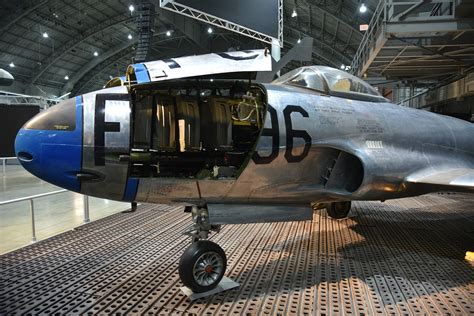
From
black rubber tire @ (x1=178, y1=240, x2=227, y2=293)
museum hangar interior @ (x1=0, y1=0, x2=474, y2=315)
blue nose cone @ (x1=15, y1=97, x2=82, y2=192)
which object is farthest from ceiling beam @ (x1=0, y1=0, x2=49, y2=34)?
black rubber tire @ (x1=178, y1=240, x2=227, y2=293)

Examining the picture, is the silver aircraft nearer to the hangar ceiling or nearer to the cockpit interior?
the cockpit interior

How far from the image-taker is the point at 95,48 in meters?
32.5

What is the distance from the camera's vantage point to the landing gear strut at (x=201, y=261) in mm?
3387

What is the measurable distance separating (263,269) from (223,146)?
5.18 ft

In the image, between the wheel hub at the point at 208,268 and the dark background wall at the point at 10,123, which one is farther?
the dark background wall at the point at 10,123

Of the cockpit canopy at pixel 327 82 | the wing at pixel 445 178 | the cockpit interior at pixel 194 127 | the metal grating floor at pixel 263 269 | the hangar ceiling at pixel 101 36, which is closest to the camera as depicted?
the metal grating floor at pixel 263 269

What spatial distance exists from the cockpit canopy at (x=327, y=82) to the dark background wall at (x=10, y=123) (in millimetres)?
15517

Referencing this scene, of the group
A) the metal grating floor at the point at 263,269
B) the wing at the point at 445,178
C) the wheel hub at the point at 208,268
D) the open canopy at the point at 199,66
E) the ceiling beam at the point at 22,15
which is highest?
the ceiling beam at the point at 22,15

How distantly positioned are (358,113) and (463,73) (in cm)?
738

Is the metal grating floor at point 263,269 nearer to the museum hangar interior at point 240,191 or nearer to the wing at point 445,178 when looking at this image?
the museum hangar interior at point 240,191

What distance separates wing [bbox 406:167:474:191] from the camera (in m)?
4.05

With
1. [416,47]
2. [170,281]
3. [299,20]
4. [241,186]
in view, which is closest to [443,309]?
[241,186]

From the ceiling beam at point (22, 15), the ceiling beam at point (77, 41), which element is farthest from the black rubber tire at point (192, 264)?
the ceiling beam at point (77, 41)

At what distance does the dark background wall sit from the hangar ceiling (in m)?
8.12
